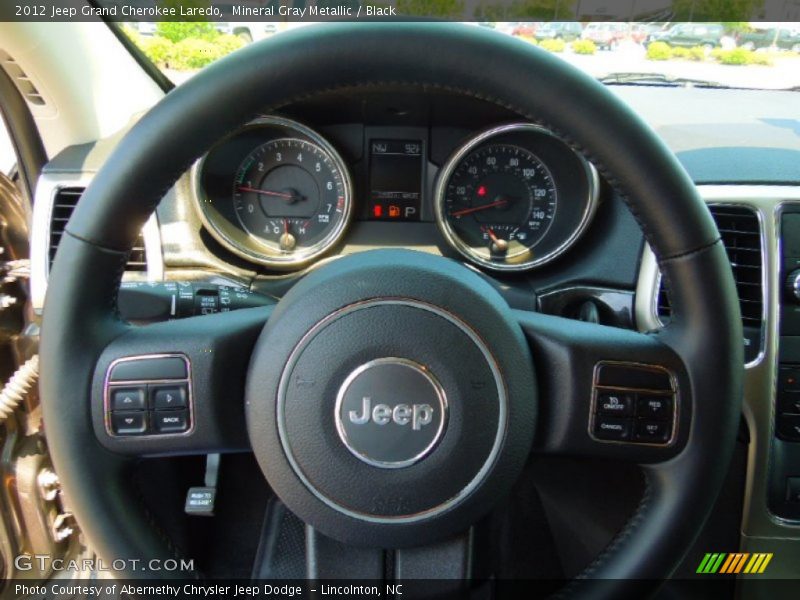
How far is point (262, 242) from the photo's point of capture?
7.45 feet

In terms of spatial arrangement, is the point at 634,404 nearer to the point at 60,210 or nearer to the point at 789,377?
the point at 789,377

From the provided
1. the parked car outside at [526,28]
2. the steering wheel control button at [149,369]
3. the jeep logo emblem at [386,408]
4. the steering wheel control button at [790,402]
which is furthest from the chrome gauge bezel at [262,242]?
the steering wheel control button at [790,402]

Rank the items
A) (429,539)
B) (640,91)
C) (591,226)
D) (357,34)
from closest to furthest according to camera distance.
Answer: (357,34)
(429,539)
(591,226)
(640,91)

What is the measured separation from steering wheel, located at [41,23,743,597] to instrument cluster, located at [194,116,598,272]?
1.10 metres

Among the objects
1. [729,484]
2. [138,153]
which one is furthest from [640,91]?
[138,153]

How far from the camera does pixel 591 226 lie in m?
2.15

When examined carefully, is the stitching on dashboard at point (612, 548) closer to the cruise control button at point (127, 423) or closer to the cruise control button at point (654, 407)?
the cruise control button at point (654, 407)

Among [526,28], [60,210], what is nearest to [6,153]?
[60,210]

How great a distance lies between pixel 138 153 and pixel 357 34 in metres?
0.33

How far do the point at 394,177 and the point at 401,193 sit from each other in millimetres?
56

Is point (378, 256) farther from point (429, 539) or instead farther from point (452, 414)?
point (429, 539)

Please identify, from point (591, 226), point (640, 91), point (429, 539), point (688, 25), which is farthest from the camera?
point (640, 91)

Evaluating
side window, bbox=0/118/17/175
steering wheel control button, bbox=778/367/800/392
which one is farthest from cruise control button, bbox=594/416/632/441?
side window, bbox=0/118/17/175

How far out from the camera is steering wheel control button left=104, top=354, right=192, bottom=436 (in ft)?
3.43
